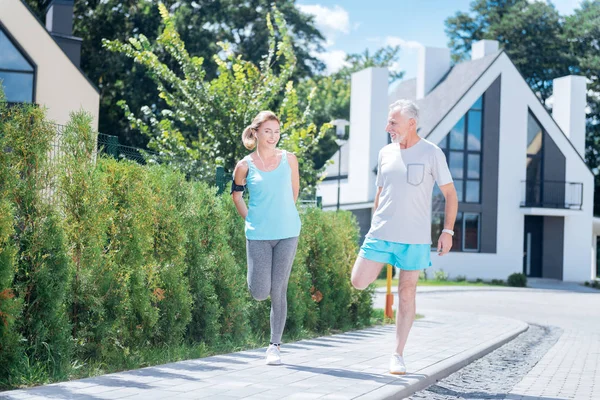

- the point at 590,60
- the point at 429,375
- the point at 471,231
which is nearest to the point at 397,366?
the point at 429,375

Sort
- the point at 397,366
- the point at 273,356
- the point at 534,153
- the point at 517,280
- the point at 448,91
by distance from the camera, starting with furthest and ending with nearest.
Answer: the point at 448,91 → the point at 534,153 → the point at 517,280 → the point at 273,356 → the point at 397,366

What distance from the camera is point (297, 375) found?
6.74 meters

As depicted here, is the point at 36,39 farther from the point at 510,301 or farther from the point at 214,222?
the point at 214,222

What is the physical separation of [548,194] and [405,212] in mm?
35097

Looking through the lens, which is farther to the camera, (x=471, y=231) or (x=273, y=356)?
(x=471, y=231)

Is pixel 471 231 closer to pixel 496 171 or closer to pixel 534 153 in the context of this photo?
pixel 496 171

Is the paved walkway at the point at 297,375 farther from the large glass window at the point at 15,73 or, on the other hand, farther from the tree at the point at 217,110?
the large glass window at the point at 15,73

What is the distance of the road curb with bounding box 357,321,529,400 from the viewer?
6.18 metres

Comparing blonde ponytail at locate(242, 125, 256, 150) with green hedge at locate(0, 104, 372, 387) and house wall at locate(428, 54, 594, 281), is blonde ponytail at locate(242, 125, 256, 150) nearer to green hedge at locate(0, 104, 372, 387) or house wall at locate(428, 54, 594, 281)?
green hedge at locate(0, 104, 372, 387)

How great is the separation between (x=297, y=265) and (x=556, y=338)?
515cm

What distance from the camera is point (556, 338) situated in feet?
43.5

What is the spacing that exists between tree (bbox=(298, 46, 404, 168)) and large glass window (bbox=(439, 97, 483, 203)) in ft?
30.4

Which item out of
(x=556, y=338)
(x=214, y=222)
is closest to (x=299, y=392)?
(x=214, y=222)

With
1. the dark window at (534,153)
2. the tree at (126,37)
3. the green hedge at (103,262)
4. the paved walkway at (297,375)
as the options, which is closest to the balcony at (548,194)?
the dark window at (534,153)
